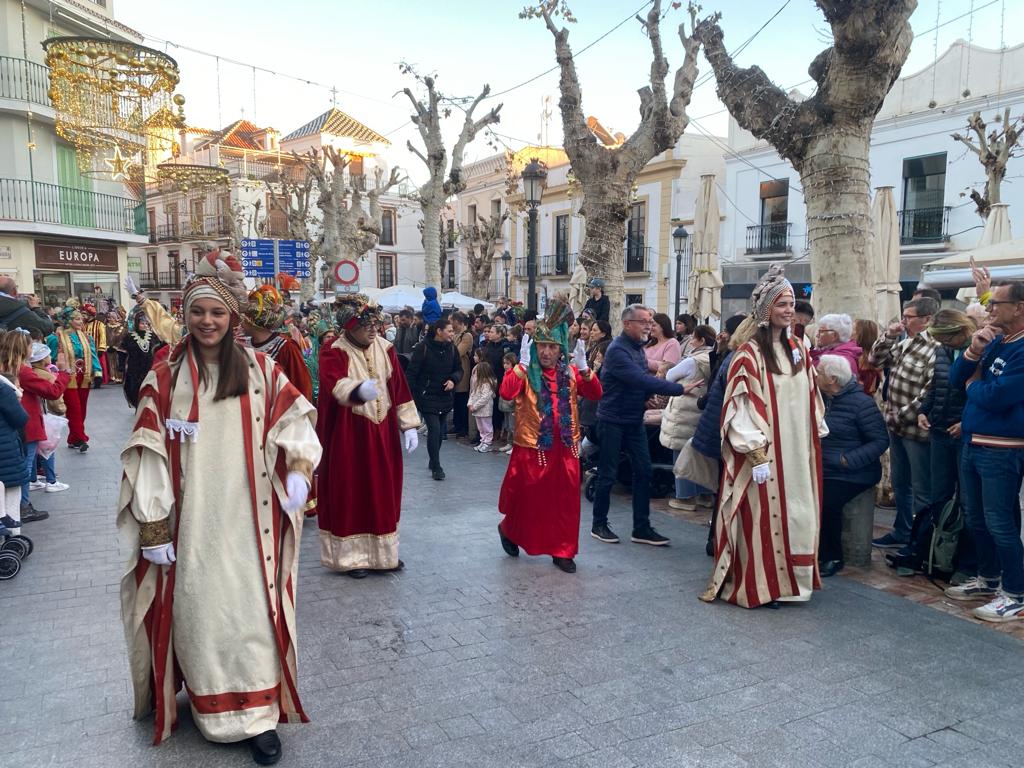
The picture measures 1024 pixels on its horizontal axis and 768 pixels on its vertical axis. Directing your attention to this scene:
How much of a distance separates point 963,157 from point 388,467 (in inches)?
769

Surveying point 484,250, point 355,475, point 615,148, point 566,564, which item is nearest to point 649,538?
point 566,564

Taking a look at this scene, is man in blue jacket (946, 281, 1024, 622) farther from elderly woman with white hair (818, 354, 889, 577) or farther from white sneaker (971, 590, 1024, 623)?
elderly woman with white hair (818, 354, 889, 577)

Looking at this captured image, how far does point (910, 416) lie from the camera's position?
5.43 m

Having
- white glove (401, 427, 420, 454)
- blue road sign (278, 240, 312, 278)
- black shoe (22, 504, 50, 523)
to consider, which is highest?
blue road sign (278, 240, 312, 278)

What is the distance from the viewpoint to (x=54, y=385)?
6.38 meters

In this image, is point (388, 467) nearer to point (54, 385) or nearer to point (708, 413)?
point (708, 413)

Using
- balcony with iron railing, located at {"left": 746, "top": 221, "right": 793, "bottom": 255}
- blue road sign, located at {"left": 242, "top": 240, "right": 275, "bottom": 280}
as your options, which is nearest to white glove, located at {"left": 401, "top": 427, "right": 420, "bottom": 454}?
blue road sign, located at {"left": 242, "top": 240, "right": 275, "bottom": 280}

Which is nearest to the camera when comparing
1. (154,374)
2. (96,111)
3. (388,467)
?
(154,374)

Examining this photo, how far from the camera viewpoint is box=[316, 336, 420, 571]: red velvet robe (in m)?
5.25

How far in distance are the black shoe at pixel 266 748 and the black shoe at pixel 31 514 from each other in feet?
15.1

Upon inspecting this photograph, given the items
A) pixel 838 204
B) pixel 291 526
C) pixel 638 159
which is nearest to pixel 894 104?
pixel 638 159

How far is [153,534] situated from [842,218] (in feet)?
20.3

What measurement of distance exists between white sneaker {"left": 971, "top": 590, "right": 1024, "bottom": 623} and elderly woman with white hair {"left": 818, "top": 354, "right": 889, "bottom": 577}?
0.97 meters

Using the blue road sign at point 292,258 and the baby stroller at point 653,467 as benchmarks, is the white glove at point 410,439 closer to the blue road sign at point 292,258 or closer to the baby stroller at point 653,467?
the baby stroller at point 653,467
